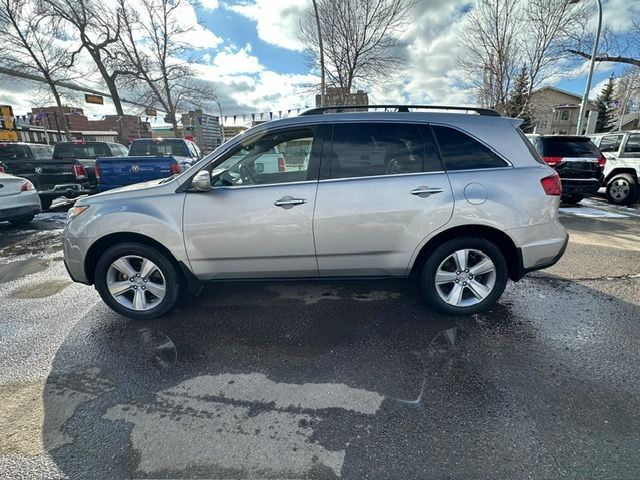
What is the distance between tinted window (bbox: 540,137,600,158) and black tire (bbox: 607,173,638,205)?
4.68ft

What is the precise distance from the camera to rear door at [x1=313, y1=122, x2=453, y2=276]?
9.55 ft

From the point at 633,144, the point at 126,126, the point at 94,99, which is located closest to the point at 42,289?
the point at 633,144

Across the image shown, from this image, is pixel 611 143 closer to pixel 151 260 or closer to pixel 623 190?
pixel 623 190

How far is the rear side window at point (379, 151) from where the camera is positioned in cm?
298

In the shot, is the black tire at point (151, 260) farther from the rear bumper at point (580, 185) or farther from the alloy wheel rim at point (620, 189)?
the alloy wheel rim at point (620, 189)

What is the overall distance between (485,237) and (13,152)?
38.2ft

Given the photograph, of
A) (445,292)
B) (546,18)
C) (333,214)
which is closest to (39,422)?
(333,214)

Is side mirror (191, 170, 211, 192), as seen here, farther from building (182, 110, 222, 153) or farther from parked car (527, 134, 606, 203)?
building (182, 110, 222, 153)

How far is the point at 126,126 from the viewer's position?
25656 millimetres

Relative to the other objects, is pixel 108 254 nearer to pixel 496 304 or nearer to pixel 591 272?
pixel 496 304

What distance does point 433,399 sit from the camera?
223 centimetres

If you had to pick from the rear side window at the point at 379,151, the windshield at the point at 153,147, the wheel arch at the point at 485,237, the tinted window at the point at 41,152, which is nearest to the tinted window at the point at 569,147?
the wheel arch at the point at 485,237

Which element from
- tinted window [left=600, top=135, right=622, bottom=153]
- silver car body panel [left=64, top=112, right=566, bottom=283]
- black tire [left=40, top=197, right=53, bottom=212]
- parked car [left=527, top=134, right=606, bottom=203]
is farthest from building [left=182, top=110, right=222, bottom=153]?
silver car body panel [left=64, top=112, right=566, bottom=283]

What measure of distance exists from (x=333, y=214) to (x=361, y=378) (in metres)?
1.37
